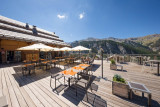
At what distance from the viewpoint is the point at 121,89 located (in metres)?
2.45

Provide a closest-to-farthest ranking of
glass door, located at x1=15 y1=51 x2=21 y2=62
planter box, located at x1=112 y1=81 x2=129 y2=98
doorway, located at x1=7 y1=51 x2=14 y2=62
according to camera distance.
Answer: planter box, located at x1=112 y1=81 x2=129 y2=98 < doorway, located at x1=7 y1=51 x2=14 y2=62 < glass door, located at x1=15 y1=51 x2=21 y2=62

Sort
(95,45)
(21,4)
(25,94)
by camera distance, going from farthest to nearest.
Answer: (95,45)
(21,4)
(25,94)

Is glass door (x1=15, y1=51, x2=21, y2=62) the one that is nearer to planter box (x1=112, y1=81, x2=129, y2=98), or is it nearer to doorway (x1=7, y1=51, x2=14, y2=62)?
doorway (x1=7, y1=51, x2=14, y2=62)

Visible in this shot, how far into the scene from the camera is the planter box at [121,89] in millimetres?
2365

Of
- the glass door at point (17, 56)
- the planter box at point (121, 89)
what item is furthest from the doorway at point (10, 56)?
the planter box at point (121, 89)

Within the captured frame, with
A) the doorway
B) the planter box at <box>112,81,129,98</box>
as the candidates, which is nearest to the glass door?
the doorway

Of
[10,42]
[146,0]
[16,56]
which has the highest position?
[146,0]

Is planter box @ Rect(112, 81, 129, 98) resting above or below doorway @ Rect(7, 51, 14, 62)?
below

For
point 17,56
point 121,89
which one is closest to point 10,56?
point 17,56

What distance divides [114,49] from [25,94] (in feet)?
300

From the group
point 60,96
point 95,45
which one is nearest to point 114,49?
point 95,45

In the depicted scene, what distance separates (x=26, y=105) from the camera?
2.06m

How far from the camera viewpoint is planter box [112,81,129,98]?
2365mm

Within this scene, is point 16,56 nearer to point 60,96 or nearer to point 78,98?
point 60,96
